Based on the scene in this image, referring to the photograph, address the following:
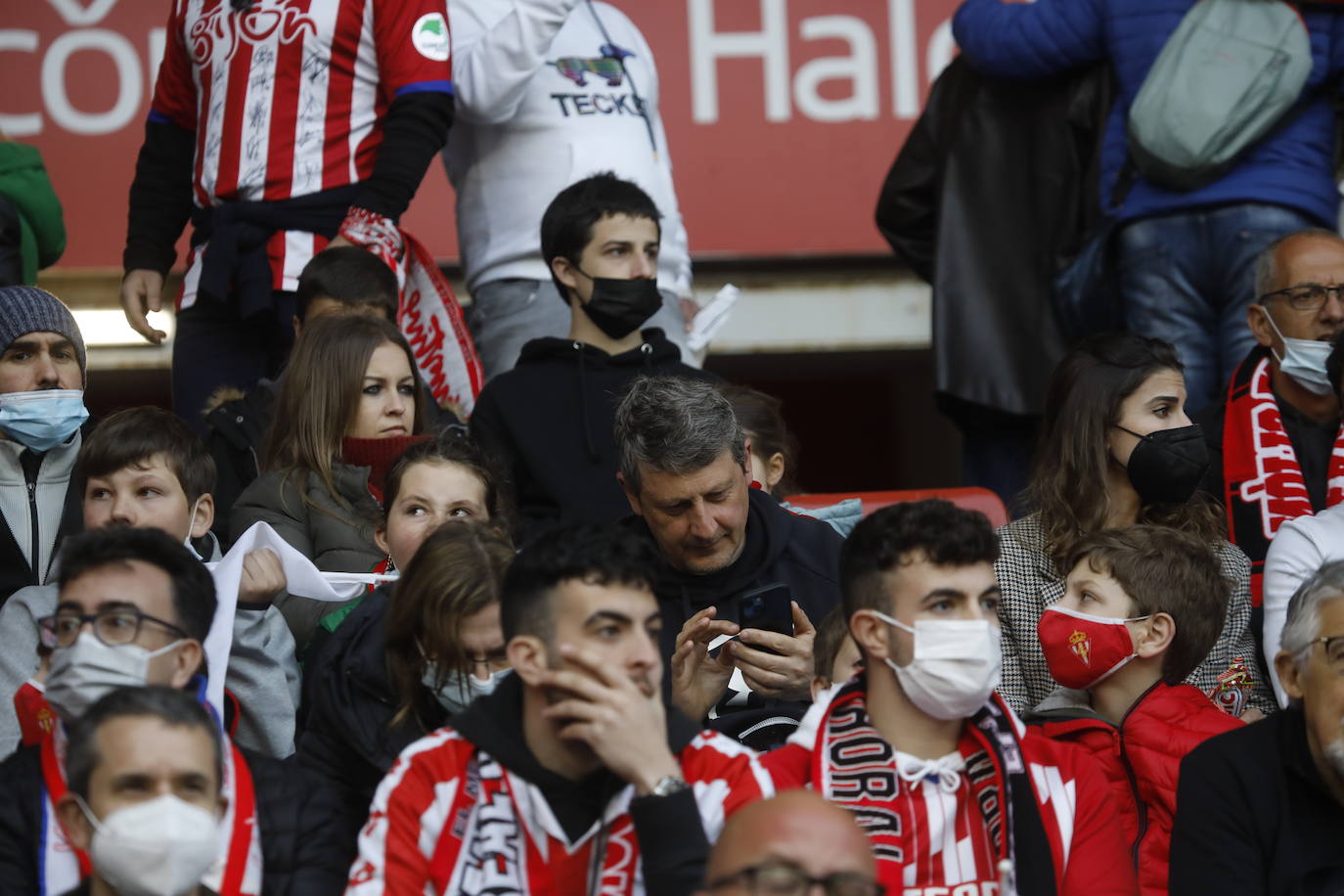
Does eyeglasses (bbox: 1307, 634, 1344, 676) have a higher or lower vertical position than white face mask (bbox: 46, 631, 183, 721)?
lower

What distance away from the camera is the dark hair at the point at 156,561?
12.2 ft

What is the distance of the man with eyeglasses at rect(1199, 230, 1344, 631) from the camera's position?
532cm

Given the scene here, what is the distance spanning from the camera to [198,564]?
3.84 m

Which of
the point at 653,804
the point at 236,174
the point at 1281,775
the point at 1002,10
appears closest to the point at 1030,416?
the point at 1002,10

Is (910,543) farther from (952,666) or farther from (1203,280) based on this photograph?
(1203,280)

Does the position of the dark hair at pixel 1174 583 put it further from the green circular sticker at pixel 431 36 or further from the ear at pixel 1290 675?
the green circular sticker at pixel 431 36

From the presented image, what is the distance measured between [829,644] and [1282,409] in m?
1.76

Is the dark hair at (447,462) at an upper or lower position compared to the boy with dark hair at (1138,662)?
upper

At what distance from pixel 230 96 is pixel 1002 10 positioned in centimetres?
242

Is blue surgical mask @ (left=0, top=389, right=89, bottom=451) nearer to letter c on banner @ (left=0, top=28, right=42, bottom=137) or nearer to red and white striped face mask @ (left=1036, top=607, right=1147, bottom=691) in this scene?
red and white striped face mask @ (left=1036, top=607, right=1147, bottom=691)

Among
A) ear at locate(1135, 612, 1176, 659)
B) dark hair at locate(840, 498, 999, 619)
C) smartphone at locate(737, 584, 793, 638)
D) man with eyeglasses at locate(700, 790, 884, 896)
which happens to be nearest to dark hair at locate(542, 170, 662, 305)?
smartphone at locate(737, 584, 793, 638)

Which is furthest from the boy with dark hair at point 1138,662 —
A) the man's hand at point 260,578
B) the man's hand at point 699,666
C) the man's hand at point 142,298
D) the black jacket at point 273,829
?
the man's hand at point 142,298

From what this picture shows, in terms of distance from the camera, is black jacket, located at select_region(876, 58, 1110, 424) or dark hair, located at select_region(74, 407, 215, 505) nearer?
dark hair, located at select_region(74, 407, 215, 505)

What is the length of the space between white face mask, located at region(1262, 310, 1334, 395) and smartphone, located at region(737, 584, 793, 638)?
6.02 feet
